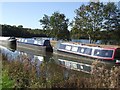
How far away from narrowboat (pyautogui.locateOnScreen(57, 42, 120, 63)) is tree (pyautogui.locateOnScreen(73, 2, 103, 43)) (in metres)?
6.86

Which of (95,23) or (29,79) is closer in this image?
(29,79)

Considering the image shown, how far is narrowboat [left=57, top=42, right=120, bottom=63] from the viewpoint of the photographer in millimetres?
25422

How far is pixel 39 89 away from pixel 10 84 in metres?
0.75

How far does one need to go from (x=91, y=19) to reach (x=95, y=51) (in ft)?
39.1

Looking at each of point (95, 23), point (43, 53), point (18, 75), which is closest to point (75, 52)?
point (43, 53)

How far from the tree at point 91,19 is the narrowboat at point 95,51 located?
270 inches

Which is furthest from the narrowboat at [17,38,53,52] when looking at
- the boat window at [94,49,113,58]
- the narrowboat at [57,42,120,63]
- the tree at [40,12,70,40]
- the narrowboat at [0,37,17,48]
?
the boat window at [94,49,113,58]

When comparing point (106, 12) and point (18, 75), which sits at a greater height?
point (106, 12)

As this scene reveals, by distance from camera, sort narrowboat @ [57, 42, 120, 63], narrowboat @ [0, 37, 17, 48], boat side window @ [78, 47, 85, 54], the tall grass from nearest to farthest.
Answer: the tall grass → narrowboat @ [57, 42, 120, 63] → boat side window @ [78, 47, 85, 54] → narrowboat @ [0, 37, 17, 48]

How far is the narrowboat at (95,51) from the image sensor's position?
83.4 feet

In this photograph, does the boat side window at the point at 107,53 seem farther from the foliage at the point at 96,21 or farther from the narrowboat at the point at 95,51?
the foliage at the point at 96,21

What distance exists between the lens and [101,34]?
127ft

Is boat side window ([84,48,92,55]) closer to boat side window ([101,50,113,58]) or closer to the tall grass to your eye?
boat side window ([101,50,113,58])

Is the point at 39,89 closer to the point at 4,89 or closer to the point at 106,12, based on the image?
the point at 4,89
